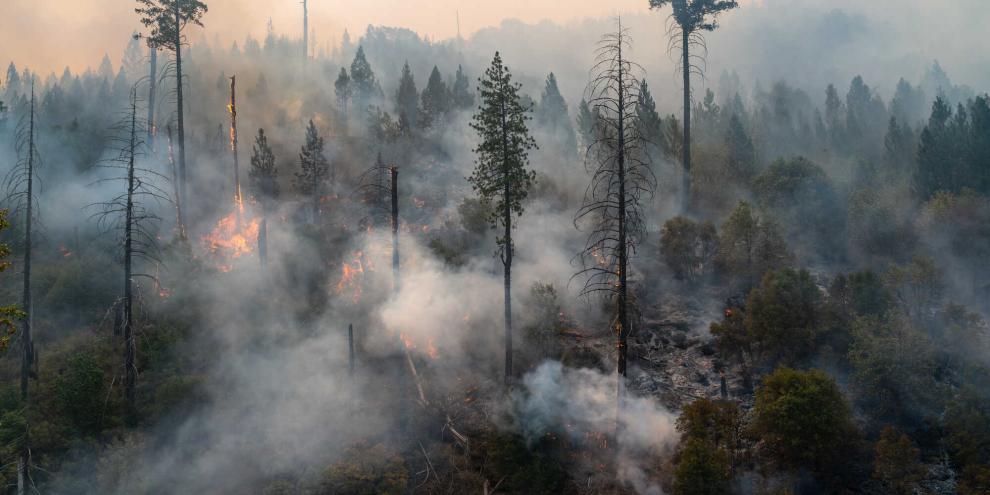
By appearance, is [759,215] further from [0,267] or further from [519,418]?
[0,267]

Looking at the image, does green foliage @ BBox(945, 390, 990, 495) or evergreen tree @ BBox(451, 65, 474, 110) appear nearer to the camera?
green foliage @ BBox(945, 390, 990, 495)

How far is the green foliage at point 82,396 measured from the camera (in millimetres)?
19828

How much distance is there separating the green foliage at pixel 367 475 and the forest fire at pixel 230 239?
1724 centimetres

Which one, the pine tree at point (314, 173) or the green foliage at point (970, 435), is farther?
the pine tree at point (314, 173)

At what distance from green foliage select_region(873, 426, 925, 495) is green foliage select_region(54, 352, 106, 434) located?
25195 mm

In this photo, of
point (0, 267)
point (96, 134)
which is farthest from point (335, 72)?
point (0, 267)

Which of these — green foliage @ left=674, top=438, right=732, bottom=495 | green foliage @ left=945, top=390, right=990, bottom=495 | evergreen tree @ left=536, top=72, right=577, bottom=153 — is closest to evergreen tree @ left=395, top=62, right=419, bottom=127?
evergreen tree @ left=536, top=72, right=577, bottom=153

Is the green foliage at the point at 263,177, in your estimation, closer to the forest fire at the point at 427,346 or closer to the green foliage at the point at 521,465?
the forest fire at the point at 427,346

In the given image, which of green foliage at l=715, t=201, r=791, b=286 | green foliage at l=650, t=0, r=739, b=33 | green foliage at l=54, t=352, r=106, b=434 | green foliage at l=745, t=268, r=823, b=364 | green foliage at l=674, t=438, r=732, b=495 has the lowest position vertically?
green foliage at l=674, t=438, r=732, b=495

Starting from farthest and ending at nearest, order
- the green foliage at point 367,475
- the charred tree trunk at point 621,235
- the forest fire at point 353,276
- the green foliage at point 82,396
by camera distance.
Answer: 1. the forest fire at point 353,276
2. the green foliage at point 82,396
3. the charred tree trunk at point 621,235
4. the green foliage at point 367,475

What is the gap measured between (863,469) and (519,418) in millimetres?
10745

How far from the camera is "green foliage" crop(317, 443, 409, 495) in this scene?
59.6 feet

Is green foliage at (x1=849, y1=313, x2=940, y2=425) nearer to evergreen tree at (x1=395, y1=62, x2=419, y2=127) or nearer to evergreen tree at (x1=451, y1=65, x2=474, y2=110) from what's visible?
evergreen tree at (x1=451, y1=65, x2=474, y2=110)

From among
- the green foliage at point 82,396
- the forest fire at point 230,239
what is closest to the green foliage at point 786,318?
the green foliage at point 82,396
